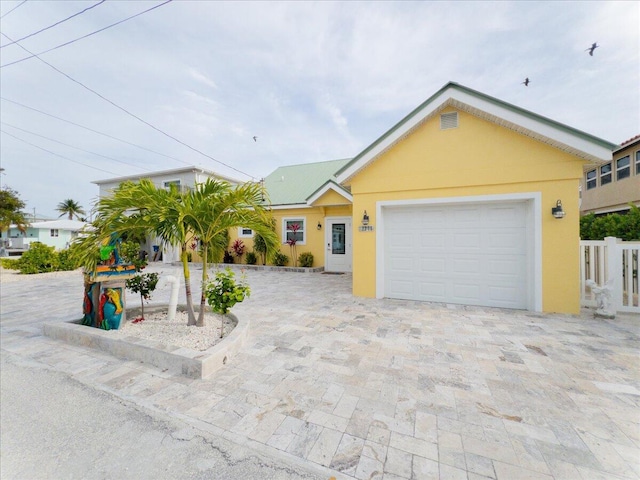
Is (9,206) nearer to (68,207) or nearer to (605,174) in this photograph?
(68,207)

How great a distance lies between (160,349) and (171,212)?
1.79 m

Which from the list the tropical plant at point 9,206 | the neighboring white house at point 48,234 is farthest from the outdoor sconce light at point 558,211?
the neighboring white house at point 48,234

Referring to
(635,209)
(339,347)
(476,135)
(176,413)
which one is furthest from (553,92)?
(176,413)

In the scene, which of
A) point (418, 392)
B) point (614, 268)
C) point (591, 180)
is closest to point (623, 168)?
point (591, 180)

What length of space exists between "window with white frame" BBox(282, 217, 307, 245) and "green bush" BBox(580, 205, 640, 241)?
11842mm

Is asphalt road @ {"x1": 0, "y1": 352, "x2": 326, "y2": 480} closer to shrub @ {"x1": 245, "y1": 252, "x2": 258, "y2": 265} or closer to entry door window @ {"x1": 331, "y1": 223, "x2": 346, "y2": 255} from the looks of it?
entry door window @ {"x1": 331, "y1": 223, "x2": 346, "y2": 255}

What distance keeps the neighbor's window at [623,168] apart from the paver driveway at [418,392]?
1224 cm

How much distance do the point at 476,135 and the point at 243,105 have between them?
34.6ft

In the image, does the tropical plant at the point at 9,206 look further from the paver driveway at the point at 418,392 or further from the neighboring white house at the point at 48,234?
the paver driveway at the point at 418,392

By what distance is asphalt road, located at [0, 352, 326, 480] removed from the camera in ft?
5.68

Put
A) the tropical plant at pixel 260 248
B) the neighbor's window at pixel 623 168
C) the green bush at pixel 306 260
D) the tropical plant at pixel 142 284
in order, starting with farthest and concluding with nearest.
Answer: the tropical plant at pixel 260 248
the neighbor's window at pixel 623 168
the green bush at pixel 306 260
the tropical plant at pixel 142 284

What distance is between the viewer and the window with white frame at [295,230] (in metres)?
12.4

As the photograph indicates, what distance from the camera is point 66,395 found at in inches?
105

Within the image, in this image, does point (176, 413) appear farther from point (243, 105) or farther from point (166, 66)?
point (243, 105)
